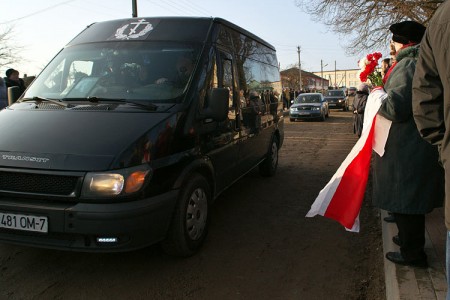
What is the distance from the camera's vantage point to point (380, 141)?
123 inches

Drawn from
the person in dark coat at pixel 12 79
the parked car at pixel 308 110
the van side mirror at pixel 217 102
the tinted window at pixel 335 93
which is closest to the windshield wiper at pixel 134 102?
the van side mirror at pixel 217 102

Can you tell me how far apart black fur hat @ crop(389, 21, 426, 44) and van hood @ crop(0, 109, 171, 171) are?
196 cm

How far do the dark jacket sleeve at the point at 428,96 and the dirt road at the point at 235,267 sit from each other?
5.71ft

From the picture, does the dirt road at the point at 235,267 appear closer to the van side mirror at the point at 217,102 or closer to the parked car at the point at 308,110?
the van side mirror at the point at 217,102

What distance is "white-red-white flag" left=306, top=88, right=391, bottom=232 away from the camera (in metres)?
3.21

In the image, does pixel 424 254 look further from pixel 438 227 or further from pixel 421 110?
pixel 421 110

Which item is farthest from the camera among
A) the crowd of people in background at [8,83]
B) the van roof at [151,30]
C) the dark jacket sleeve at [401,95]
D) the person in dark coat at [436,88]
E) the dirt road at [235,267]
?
the crowd of people in background at [8,83]

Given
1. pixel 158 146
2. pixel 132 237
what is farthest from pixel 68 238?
pixel 158 146

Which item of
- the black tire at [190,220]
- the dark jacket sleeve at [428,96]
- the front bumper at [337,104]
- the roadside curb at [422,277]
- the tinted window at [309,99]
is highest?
the tinted window at [309,99]

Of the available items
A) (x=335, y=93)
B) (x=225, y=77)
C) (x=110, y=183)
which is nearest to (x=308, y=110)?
(x=335, y=93)

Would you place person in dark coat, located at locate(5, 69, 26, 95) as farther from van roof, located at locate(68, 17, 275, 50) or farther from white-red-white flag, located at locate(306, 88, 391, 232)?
white-red-white flag, located at locate(306, 88, 391, 232)

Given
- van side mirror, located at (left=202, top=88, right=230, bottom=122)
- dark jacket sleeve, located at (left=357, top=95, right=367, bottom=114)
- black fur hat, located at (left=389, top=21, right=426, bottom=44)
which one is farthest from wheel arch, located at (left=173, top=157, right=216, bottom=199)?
dark jacket sleeve, located at (left=357, top=95, right=367, bottom=114)

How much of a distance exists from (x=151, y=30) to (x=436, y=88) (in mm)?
3278

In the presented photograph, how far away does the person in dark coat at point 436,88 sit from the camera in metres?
1.67
